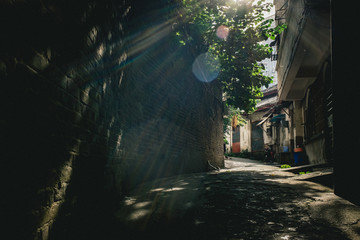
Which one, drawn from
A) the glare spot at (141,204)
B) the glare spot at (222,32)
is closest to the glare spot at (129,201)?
the glare spot at (141,204)

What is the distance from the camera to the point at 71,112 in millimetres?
2064

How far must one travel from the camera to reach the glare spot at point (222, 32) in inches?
299

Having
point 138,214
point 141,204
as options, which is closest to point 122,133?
point 141,204

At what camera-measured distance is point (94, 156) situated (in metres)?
2.62

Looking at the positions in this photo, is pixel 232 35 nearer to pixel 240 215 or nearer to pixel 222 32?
pixel 222 32

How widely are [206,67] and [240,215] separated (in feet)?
25.6

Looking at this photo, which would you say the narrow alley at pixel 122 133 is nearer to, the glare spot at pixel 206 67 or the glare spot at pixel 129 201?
the glare spot at pixel 129 201

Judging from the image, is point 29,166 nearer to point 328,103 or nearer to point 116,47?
point 116,47

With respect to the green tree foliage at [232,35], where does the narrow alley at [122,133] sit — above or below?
below

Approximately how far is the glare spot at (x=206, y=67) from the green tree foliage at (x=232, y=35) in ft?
0.84

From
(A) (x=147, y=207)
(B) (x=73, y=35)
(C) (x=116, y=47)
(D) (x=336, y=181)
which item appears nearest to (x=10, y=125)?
(B) (x=73, y=35)

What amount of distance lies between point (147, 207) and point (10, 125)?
6.24 feet

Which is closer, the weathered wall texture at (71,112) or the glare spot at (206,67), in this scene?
the weathered wall texture at (71,112)

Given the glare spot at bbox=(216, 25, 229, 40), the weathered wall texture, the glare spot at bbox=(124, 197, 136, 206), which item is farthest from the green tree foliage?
the glare spot at bbox=(124, 197, 136, 206)
